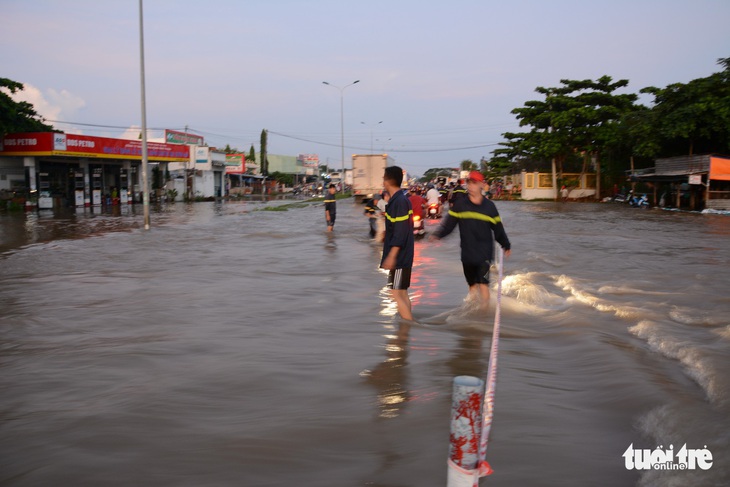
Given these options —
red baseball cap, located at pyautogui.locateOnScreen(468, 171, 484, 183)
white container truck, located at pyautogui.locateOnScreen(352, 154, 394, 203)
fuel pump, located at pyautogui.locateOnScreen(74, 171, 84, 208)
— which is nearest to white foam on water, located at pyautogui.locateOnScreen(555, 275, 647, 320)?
red baseball cap, located at pyautogui.locateOnScreen(468, 171, 484, 183)

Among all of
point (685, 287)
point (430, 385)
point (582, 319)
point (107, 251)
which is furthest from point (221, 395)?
point (107, 251)

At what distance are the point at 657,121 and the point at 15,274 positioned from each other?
37063 millimetres

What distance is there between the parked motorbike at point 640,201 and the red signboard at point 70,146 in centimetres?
3470

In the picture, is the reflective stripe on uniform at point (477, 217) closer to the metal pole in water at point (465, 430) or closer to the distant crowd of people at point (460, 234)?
the distant crowd of people at point (460, 234)

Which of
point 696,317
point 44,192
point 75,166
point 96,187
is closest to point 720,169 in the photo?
point 696,317

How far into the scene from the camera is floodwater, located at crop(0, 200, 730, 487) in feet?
12.2

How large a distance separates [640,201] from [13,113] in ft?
128

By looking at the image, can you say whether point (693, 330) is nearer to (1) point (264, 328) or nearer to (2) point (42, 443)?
(1) point (264, 328)

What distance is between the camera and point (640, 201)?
4203 cm

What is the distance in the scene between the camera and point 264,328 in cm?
733

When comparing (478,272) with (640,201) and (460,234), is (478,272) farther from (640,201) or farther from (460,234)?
(640,201)

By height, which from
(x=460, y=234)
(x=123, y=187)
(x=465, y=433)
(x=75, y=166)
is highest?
(x=75, y=166)

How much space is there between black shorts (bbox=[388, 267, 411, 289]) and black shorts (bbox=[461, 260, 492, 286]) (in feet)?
2.84

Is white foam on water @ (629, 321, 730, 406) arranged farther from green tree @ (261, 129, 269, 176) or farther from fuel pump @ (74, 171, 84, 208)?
green tree @ (261, 129, 269, 176)
